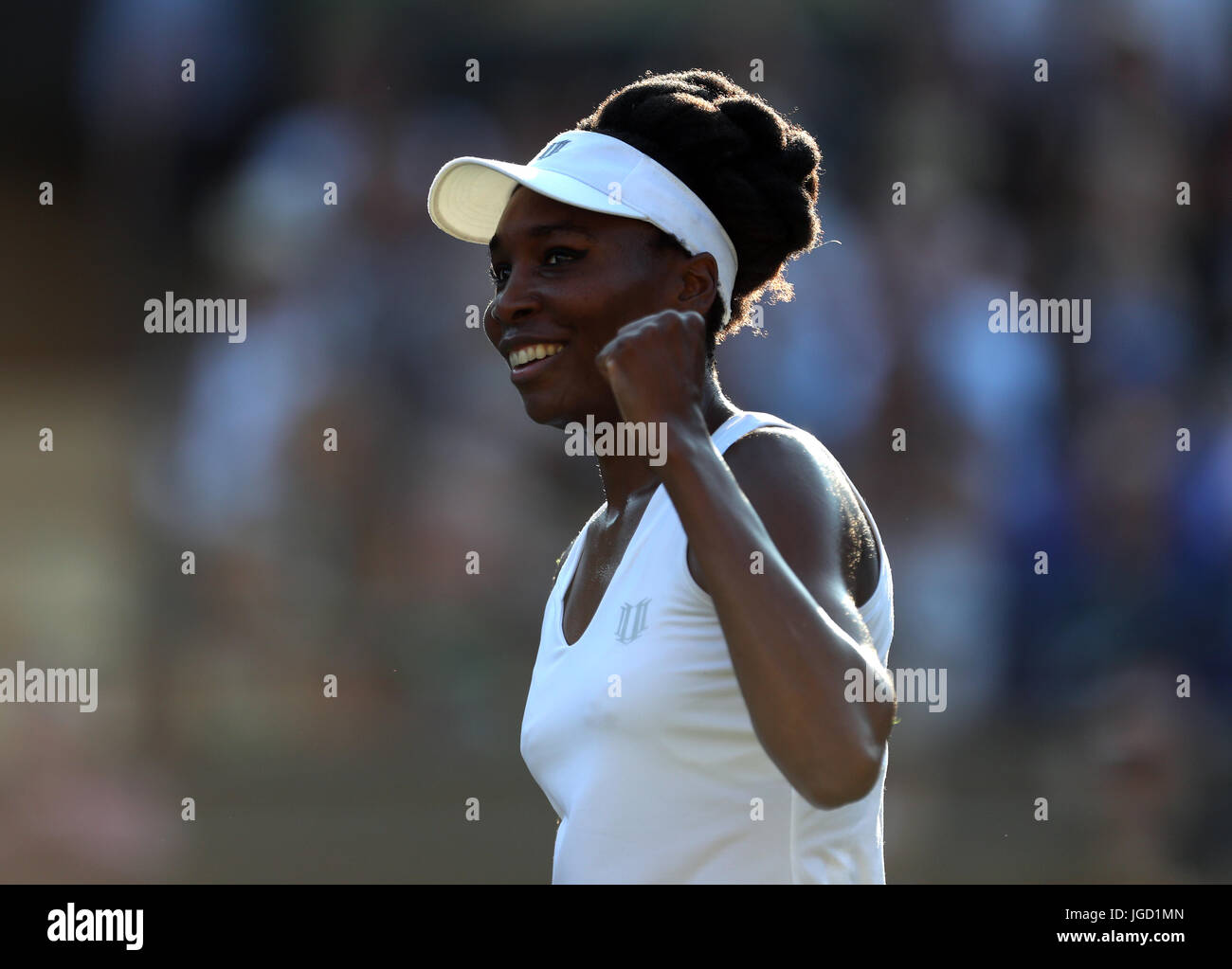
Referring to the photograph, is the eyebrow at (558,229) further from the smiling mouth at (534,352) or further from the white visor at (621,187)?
the smiling mouth at (534,352)

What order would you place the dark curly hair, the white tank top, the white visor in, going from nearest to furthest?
the white tank top < the white visor < the dark curly hair

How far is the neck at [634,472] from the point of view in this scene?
223cm

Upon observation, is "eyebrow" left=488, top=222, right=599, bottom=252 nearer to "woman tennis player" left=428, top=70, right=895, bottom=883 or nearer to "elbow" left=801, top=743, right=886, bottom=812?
"woman tennis player" left=428, top=70, right=895, bottom=883

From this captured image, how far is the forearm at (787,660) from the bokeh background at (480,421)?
3.42 metres

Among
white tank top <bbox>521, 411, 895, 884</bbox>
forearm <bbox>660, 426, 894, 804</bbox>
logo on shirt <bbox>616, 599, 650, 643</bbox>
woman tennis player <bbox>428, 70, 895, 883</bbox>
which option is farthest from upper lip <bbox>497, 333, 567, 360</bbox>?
forearm <bbox>660, 426, 894, 804</bbox>

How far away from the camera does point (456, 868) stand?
16.4 ft

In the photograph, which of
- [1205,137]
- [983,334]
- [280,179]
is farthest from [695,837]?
[1205,137]

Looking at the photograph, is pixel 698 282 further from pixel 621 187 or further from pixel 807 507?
pixel 807 507

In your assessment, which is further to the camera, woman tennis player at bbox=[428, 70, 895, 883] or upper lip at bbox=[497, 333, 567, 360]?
upper lip at bbox=[497, 333, 567, 360]

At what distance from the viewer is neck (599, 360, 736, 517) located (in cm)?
223

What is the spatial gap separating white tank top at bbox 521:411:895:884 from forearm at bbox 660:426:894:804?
0.22m

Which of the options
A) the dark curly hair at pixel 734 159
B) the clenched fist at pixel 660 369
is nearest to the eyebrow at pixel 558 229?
the dark curly hair at pixel 734 159

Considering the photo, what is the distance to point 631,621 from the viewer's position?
201 cm

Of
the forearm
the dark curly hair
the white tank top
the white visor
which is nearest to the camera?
the forearm
